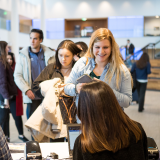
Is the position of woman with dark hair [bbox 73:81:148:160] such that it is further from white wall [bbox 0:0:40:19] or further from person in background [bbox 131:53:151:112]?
white wall [bbox 0:0:40:19]

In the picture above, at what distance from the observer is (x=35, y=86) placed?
7.77 feet

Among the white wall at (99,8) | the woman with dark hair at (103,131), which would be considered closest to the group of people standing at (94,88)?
the woman with dark hair at (103,131)

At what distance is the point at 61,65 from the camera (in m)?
2.44

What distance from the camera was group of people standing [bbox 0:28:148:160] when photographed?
1033 millimetres

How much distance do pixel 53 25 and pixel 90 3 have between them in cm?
359

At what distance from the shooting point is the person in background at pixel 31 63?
3.09 m

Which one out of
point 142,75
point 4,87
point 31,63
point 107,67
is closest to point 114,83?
point 107,67

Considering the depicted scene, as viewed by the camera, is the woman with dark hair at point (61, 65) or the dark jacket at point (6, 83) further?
the dark jacket at point (6, 83)

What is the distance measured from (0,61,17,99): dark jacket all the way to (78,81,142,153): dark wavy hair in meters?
2.46

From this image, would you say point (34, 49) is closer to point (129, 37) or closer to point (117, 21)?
point (129, 37)

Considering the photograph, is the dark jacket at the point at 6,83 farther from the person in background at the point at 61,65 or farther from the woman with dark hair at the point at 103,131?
the woman with dark hair at the point at 103,131

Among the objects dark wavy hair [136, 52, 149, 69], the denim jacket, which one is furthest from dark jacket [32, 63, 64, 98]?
dark wavy hair [136, 52, 149, 69]

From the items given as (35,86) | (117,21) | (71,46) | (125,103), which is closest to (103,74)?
(125,103)

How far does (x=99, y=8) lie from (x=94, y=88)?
60.5 ft
